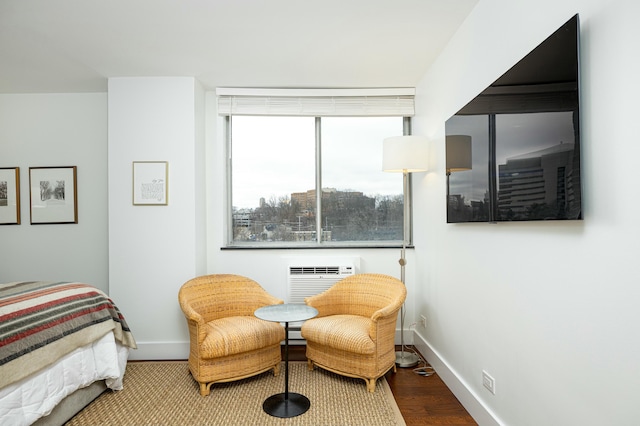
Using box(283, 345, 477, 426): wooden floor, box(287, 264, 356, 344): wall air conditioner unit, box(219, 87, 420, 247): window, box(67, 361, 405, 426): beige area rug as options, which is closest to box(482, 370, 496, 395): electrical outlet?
box(283, 345, 477, 426): wooden floor

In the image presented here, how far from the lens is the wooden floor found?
7.84ft

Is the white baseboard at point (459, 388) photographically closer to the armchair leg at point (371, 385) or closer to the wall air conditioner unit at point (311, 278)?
the armchair leg at point (371, 385)

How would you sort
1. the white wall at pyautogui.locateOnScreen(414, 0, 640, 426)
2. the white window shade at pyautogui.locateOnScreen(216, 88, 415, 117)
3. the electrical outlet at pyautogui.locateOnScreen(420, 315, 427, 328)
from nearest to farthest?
the white wall at pyautogui.locateOnScreen(414, 0, 640, 426), the electrical outlet at pyautogui.locateOnScreen(420, 315, 427, 328), the white window shade at pyautogui.locateOnScreen(216, 88, 415, 117)

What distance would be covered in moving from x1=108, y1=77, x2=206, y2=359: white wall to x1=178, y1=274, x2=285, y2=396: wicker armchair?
1.34ft

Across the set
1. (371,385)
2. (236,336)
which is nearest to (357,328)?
(371,385)

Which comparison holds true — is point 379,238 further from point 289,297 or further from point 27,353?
point 27,353

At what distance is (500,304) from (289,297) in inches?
81.0

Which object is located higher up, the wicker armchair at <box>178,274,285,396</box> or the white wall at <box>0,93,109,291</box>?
the white wall at <box>0,93,109,291</box>

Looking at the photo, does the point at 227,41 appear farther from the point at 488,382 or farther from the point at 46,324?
the point at 488,382

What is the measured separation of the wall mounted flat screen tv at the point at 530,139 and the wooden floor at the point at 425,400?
1234mm

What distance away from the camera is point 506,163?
1883 mm

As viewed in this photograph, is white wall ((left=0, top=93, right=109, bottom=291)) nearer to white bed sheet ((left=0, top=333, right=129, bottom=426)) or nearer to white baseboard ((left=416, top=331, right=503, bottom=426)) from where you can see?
white bed sheet ((left=0, top=333, right=129, bottom=426))

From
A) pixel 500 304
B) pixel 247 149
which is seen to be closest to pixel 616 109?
pixel 500 304

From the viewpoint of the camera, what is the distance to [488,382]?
2.22 meters
